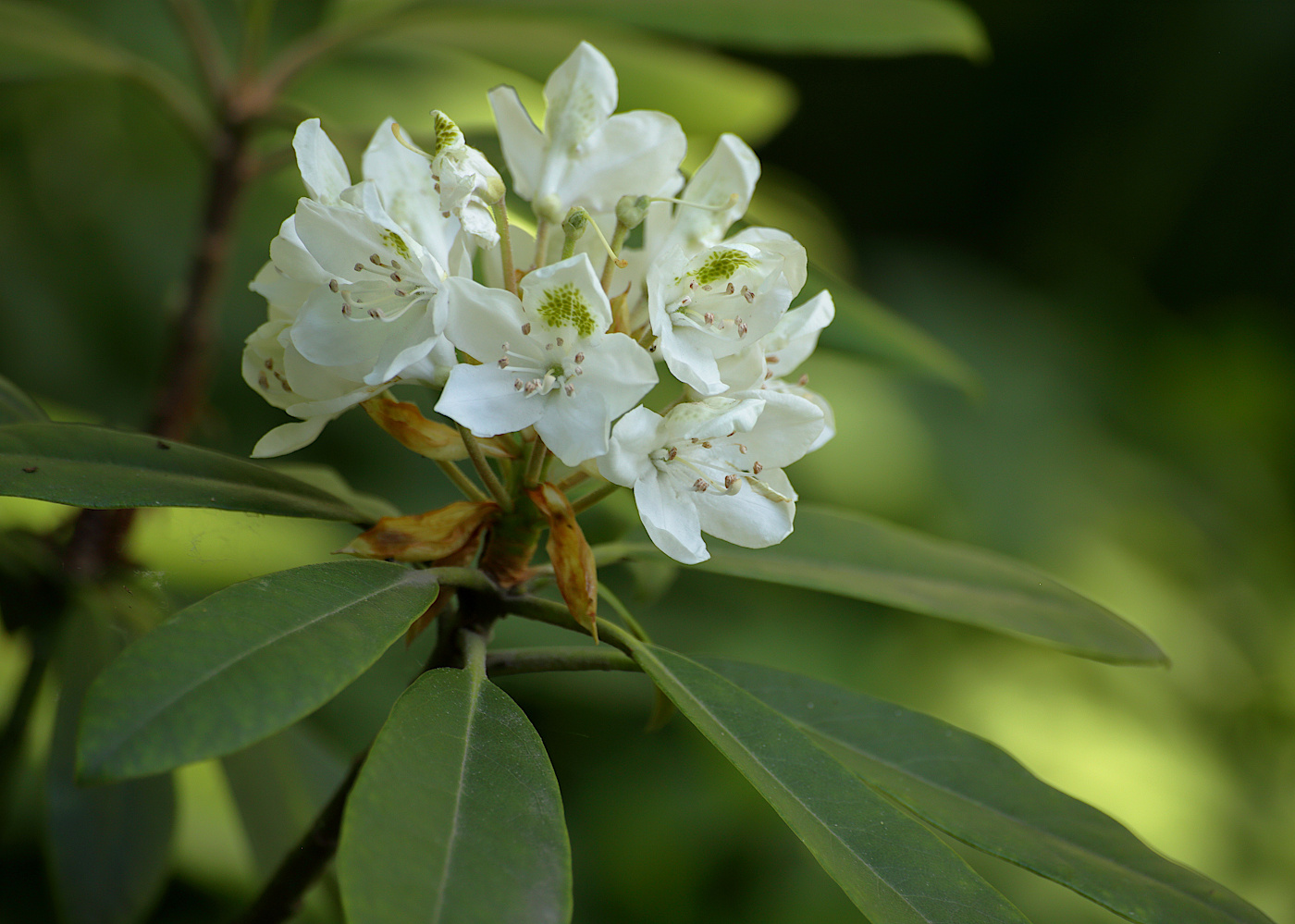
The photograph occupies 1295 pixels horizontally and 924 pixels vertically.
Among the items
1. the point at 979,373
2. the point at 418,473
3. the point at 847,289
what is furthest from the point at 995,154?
the point at 847,289

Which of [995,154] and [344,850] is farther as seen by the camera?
[995,154]

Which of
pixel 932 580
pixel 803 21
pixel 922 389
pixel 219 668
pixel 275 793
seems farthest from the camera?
pixel 922 389

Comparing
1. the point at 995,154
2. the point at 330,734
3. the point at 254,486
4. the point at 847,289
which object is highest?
the point at 995,154

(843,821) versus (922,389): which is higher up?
(922,389)

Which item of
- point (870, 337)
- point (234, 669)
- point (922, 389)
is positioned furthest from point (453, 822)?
point (922, 389)

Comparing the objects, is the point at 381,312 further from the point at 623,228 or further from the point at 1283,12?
the point at 1283,12

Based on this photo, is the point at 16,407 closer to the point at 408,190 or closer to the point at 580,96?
the point at 408,190

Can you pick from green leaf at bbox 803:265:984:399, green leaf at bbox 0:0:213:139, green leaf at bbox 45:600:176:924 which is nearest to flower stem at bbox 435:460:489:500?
green leaf at bbox 45:600:176:924
